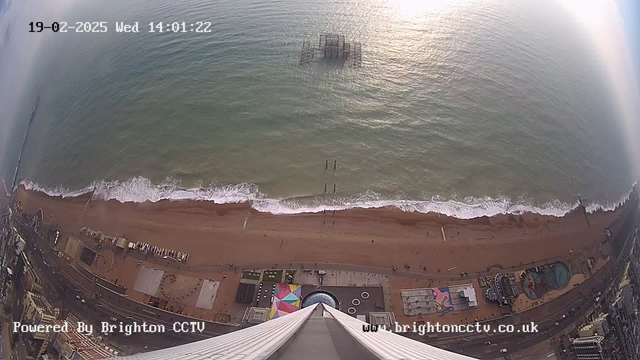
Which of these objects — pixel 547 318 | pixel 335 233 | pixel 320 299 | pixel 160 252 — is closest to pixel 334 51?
pixel 335 233

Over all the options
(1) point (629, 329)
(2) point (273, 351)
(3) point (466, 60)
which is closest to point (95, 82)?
(2) point (273, 351)

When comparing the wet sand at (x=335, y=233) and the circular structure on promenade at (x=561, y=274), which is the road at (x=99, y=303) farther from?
the circular structure on promenade at (x=561, y=274)

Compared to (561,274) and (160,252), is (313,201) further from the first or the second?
(561,274)

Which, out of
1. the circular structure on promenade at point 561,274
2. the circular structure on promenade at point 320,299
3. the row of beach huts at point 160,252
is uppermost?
the circular structure on promenade at point 561,274

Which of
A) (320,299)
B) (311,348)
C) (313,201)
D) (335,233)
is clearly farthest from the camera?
(313,201)

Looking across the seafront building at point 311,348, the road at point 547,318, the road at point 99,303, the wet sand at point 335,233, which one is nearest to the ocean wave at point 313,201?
the wet sand at point 335,233

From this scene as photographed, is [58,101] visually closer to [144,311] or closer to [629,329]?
[144,311]
